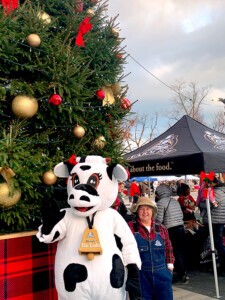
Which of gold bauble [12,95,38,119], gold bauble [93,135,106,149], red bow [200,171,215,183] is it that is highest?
gold bauble [12,95,38,119]

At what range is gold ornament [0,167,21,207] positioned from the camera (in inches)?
118

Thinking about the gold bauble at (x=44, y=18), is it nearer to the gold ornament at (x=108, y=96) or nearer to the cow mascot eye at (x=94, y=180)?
the gold ornament at (x=108, y=96)

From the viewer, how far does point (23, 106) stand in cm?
328

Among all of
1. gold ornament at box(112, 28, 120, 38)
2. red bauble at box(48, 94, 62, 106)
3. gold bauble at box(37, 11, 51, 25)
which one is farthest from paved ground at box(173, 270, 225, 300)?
gold bauble at box(37, 11, 51, 25)

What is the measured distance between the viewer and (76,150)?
397 cm

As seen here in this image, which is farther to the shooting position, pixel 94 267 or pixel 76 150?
pixel 76 150

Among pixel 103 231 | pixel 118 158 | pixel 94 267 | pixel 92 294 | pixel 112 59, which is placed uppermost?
pixel 112 59

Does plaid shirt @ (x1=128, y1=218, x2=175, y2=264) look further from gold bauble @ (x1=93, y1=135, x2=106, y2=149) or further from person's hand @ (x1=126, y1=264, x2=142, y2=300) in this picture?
gold bauble @ (x1=93, y1=135, x2=106, y2=149)

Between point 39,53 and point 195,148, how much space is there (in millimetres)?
2941

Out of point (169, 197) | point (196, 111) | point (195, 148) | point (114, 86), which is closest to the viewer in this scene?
point (114, 86)

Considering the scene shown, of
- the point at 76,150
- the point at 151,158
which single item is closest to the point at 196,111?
the point at 151,158

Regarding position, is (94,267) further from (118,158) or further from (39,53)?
(39,53)

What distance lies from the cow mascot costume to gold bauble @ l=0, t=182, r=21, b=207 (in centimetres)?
32

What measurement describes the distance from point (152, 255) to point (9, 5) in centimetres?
298
